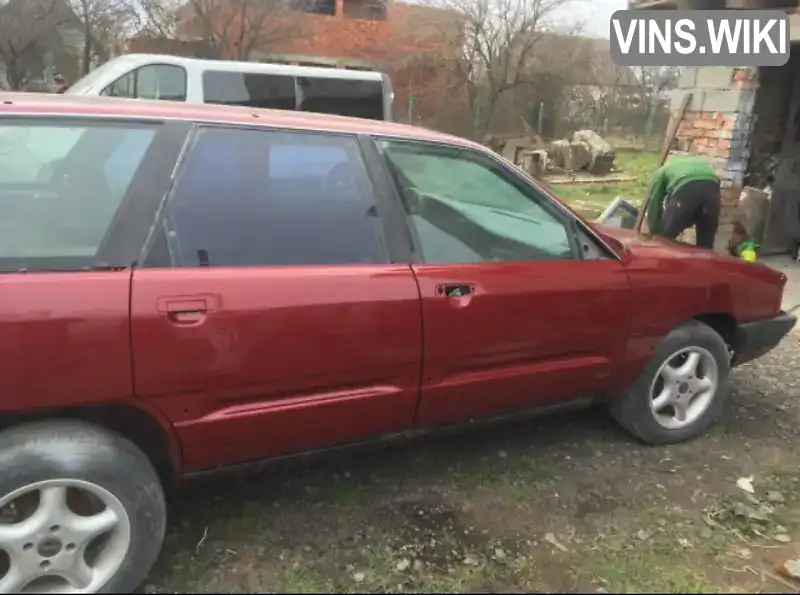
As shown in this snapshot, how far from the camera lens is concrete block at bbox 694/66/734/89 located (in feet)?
25.2

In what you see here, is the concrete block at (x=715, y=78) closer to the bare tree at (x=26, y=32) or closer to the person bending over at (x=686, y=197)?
the person bending over at (x=686, y=197)

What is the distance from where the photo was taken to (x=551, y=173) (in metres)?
17.2

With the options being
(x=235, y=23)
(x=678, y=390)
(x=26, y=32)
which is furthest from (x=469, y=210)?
(x=26, y=32)

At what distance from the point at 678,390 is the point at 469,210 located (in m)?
1.54

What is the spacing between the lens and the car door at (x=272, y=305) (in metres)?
2.37

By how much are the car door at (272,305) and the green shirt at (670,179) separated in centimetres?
395

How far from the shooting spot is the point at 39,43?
69.4ft

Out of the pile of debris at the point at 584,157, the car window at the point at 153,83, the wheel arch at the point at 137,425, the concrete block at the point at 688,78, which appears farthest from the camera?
the pile of debris at the point at 584,157

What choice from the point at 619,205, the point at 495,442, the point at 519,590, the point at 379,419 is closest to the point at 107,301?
the point at 379,419

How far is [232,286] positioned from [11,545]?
1.03 m

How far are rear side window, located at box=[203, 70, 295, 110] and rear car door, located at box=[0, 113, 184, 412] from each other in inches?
305

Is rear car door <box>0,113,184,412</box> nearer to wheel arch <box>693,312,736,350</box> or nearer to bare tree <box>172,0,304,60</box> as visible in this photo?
wheel arch <box>693,312,736,350</box>

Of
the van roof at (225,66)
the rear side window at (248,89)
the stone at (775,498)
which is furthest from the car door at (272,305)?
the van roof at (225,66)

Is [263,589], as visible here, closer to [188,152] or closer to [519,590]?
[519,590]
